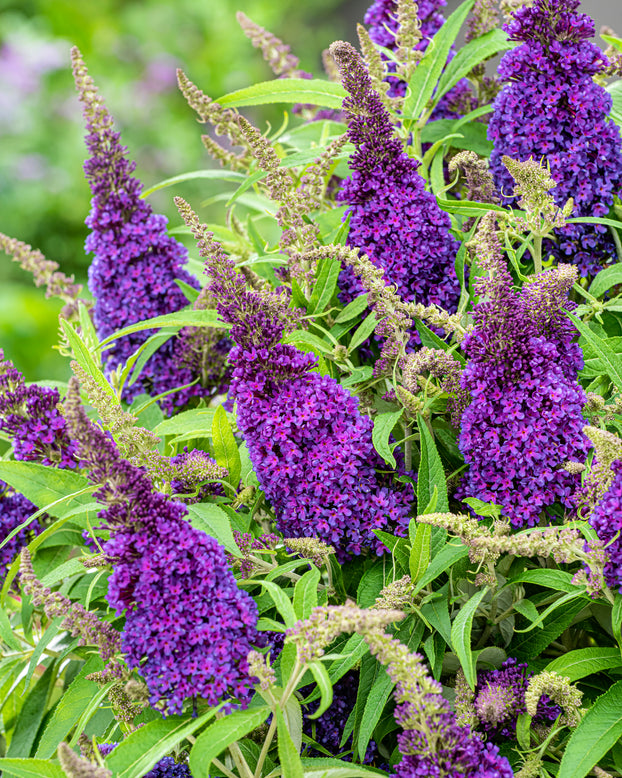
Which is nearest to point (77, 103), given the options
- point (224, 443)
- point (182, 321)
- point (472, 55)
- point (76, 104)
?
point (76, 104)

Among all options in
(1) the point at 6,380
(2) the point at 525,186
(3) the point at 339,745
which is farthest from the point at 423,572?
(1) the point at 6,380

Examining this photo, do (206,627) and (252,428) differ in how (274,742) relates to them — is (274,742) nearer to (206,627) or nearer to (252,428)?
(206,627)

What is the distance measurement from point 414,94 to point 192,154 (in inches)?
193

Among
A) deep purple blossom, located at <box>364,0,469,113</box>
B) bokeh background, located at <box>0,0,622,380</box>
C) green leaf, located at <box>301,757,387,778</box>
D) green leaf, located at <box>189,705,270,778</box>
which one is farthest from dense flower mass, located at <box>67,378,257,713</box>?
bokeh background, located at <box>0,0,622,380</box>

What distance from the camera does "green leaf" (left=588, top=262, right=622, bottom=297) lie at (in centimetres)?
131

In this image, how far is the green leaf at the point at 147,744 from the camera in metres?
0.94

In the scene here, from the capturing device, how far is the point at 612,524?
3.18 feet

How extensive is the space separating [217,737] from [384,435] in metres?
0.42

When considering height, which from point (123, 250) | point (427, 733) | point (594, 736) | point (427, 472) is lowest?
point (594, 736)

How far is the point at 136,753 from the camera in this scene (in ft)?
3.21

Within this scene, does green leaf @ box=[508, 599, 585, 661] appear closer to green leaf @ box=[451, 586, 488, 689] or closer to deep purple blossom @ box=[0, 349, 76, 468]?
green leaf @ box=[451, 586, 488, 689]

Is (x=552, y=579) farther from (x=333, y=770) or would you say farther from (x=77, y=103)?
→ (x=77, y=103)

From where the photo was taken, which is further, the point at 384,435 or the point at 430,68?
the point at 430,68

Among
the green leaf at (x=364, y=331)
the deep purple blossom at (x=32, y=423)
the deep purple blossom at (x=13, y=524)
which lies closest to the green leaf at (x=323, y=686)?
the green leaf at (x=364, y=331)
